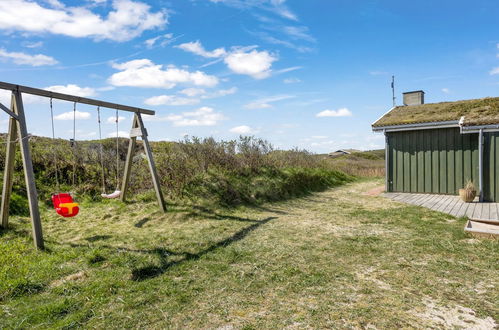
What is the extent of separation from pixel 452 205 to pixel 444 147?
248cm

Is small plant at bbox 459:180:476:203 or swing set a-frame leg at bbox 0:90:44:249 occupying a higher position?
swing set a-frame leg at bbox 0:90:44:249

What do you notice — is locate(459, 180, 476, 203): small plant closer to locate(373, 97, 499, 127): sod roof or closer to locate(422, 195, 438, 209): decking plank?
locate(422, 195, 438, 209): decking plank

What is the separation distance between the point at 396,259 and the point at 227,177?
18.9ft

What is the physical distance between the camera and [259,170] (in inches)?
439

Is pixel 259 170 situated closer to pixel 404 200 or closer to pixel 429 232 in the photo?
pixel 404 200

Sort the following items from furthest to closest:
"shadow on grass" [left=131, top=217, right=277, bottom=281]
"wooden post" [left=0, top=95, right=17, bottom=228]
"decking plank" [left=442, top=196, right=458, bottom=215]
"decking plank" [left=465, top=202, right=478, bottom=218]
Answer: "decking plank" [left=442, top=196, right=458, bottom=215] → "decking plank" [left=465, top=202, right=478, bottom=218] → "wooden post" [left=0, top=95, right=17, bottom=228] → "shadow on grass" [left=131, top=217, right=277, bottom=281]

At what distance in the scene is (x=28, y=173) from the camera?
5.14 meters

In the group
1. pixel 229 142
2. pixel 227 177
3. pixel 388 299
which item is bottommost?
pixel 388 299

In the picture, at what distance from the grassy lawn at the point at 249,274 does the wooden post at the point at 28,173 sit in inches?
13.3

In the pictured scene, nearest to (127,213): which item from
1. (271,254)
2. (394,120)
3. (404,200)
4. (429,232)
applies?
(271,254)

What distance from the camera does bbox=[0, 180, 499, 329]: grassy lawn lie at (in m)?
3.01

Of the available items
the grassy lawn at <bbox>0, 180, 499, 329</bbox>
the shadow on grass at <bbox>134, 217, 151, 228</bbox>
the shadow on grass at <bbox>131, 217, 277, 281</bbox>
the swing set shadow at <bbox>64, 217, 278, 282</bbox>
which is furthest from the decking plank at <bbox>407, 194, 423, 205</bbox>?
the shadow on grass at <bbox>134, 217, 151, 228</bbox>

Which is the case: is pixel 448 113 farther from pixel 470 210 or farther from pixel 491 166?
pixel 470 210

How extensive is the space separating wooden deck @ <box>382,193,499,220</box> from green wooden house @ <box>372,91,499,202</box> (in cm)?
56
